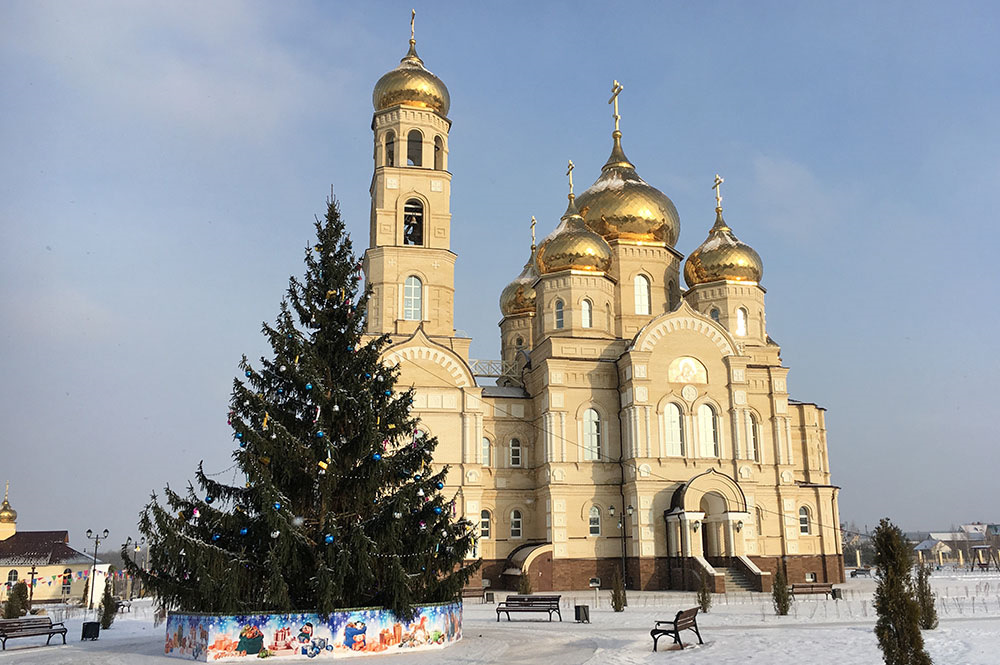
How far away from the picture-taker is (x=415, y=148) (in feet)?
119

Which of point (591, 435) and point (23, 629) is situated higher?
point (591, 435)

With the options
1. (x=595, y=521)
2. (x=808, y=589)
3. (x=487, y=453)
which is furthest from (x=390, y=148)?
(x=808, y=589)

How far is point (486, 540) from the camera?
33.9 metres

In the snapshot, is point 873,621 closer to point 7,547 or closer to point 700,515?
point 700,515

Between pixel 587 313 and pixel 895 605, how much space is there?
2495 centimetres

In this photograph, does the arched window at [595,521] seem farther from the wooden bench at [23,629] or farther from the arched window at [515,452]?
the wooden bench at [23,629]

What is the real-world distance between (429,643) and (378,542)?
74.7 inches

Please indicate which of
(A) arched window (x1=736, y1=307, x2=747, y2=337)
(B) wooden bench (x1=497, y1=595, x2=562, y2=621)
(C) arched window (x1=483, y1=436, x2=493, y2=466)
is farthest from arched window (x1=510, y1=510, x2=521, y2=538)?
(B) wooden bench (x1=497, y1=595, x2=562, y2=621)

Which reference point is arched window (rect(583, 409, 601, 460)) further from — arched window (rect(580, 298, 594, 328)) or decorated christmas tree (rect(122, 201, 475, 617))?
decorated christmas tree (rect(122, 201, 475, 617))

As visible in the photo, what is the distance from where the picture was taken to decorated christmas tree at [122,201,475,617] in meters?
13.4

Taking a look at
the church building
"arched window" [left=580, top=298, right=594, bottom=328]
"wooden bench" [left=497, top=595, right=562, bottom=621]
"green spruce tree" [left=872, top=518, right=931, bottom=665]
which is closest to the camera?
"green spruce tree" [left=872, top=518, right=931, bottom=665]

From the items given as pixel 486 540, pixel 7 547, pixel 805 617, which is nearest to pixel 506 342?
pixel 486 540

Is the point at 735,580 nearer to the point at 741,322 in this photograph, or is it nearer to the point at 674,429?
the point at 674,429

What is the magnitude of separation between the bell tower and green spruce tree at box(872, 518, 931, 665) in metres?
23.0
